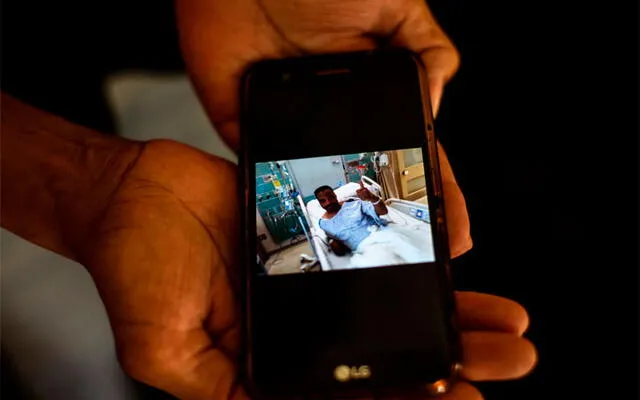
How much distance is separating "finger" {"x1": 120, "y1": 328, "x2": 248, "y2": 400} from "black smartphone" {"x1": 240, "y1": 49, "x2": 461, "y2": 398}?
25 millimetres

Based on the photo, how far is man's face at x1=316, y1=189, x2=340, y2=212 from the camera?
2.11 feet

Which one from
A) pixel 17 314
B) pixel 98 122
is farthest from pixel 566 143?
pixel 17 314

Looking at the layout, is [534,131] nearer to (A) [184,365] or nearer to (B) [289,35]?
(B) [289,35]

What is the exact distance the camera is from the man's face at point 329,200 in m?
0.64

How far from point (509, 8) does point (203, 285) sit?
798 millimetres

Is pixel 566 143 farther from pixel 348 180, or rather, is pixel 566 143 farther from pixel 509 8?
pixel 348 180

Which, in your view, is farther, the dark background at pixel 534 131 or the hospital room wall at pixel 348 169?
the dark background at pixel 534 131

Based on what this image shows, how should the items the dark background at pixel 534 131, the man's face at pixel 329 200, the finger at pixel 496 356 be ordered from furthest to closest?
Answer: 1. the dark background at pixel 534 131
2. the man's face at pixel 329 200
3. the finger at pixel 496 356

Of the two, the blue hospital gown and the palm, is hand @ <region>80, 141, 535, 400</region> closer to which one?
the palm

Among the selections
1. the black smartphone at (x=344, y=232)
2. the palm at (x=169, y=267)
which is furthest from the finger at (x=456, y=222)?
the palm at (x=169, y=267)

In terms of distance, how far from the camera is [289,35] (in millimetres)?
774

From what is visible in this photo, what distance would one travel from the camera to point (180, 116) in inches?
40.7

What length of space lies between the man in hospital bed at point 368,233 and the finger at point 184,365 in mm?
169

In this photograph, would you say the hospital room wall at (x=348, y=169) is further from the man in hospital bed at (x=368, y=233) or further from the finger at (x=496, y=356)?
the finger at (x=496, y=356)
